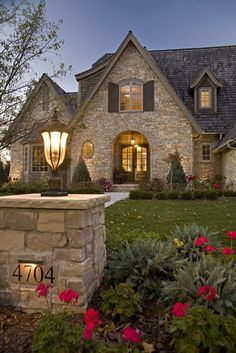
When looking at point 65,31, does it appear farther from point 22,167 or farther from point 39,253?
point 22,167

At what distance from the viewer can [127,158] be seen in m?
19.0

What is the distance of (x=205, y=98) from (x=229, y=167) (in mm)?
4830

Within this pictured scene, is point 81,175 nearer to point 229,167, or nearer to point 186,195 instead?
point 186,195

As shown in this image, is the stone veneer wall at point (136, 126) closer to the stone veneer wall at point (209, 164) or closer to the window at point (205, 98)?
the stone veneer wall at point (209, 164)

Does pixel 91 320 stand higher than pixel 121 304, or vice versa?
pixel 91 320

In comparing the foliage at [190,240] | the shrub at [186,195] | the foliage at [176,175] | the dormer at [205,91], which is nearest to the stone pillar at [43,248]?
the foliage at [190,240]

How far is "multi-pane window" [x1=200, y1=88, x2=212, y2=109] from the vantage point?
17.4 meters

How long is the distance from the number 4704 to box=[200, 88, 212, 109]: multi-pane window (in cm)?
1669

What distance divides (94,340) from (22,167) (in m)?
18.4

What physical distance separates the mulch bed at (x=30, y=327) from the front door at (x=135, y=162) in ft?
51.8

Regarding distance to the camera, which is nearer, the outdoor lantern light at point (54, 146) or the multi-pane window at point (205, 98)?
the outdoor lantern light at point (54, 146)

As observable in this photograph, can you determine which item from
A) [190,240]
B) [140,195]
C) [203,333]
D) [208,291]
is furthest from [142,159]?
[203,333]

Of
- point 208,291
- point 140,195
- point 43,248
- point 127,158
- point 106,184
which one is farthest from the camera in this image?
point 127,158

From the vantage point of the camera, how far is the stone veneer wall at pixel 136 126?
16016 millimetres
